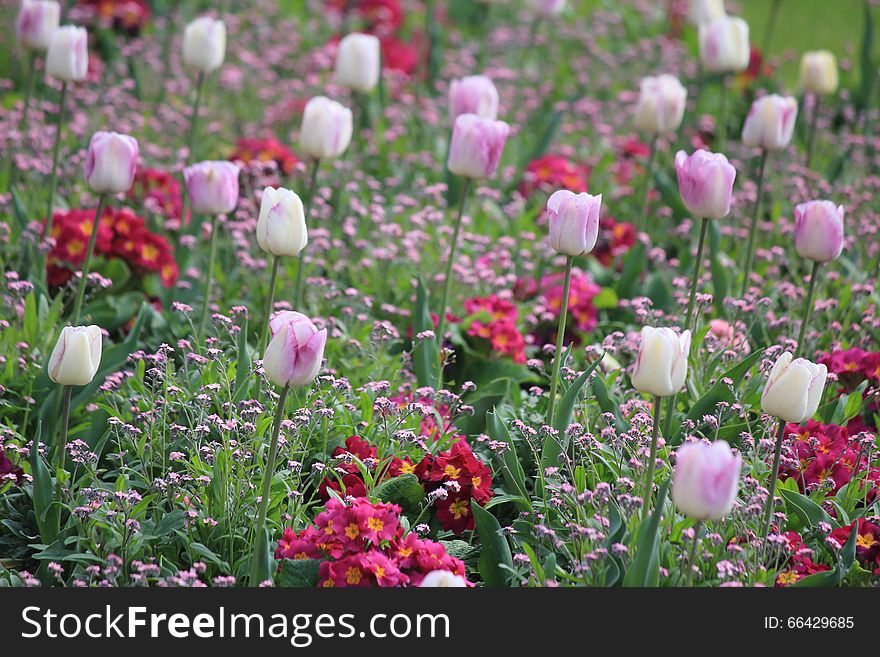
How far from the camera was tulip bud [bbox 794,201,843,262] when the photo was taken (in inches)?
110

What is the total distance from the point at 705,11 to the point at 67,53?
2808 millimetres

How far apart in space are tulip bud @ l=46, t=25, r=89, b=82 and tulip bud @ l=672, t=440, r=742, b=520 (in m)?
2.30

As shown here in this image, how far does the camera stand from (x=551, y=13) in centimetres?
519

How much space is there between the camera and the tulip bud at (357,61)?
152 inches

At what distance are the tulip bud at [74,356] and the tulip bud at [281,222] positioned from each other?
430 mm

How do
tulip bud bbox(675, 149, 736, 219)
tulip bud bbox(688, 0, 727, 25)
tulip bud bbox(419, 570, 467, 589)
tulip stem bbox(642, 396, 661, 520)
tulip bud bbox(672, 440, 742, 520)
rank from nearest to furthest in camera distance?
1. tulip bud bbox(672, 440, 742, 520)
2. tulip bud bbox(419, 570, 467, 589)
3. tulip stem bbox(642, 396, 661, 520)
4. tulip bud bbox(675, 149, 736, 219)
5. tulip bud bbox(688, 0, 727, 25)

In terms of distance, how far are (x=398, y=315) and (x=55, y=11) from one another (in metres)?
1.52

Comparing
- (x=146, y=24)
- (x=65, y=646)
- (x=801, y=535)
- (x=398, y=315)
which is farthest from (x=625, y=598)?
(x=146, y=24)

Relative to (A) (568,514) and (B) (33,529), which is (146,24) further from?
(A) (568,514)

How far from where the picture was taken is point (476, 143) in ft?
9.95

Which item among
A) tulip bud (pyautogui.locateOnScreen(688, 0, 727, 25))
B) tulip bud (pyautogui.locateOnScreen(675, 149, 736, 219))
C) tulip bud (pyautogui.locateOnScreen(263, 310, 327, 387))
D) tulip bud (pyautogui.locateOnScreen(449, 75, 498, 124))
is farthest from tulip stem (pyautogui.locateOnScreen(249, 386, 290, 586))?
tulip bud (pyautogui.locateOnScreen(688, 0, 727, 25))

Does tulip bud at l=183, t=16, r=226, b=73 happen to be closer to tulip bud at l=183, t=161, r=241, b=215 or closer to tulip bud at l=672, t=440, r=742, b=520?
tulip bud at l=183, t=161, r=241, b=215

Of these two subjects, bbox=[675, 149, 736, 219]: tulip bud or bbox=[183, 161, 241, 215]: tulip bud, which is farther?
bbox=[183, 161, 241, 215]: tulip bud

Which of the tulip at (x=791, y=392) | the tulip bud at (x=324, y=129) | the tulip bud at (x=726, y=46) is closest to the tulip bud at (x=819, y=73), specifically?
the tulip bud at (x=726, y=46)
